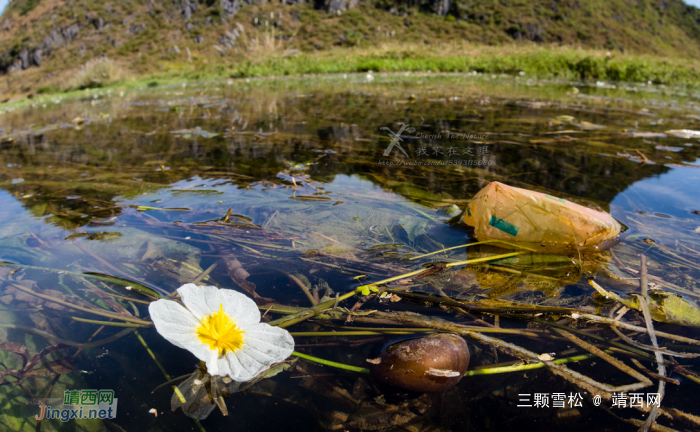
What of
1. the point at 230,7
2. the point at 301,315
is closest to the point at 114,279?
the point at 301,315

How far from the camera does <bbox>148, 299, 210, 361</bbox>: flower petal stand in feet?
2.14

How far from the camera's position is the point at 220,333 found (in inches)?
28.1

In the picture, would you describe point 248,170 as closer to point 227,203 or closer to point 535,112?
point 227,203

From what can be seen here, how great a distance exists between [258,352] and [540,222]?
38.8 inches

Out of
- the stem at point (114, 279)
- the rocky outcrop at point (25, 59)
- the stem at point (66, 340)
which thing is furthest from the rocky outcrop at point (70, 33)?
the stem at point (66, 340)

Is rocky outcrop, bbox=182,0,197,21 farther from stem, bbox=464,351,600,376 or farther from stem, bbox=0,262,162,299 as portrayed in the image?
stem, bbox=464,351,600,376

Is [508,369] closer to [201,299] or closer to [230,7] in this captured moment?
[201,299]

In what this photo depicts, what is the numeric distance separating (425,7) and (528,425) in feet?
140

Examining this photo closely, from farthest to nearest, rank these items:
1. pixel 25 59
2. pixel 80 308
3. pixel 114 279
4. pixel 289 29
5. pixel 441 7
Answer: pixel 25 59, pixel 441 7, pixel 289 29, pixel 114 279, pixel 80 308

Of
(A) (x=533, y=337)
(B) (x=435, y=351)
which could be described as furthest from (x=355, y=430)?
(A) (x=533, y=337)

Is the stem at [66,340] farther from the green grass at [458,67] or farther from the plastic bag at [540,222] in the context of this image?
the green grass at [458,67]

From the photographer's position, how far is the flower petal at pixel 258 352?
67 centimetres

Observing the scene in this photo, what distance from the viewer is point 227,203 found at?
162 cm

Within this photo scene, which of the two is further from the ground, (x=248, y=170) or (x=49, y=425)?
(x=248, y=170)
